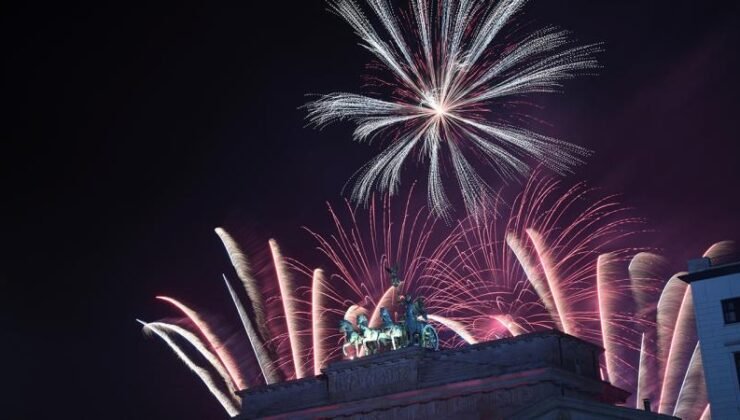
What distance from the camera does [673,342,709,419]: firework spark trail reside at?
5300 centimetres

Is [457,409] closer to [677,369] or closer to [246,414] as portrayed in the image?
[677,369]

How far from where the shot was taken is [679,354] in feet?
174

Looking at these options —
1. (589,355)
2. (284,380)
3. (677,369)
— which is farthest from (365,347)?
(677,369)

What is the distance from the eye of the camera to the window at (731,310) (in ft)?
159

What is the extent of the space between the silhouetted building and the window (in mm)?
8529

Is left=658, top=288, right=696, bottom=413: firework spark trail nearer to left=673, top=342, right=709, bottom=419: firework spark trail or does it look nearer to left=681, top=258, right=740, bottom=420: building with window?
left=673, top=342, right=709, bottom=419: firework spark trail

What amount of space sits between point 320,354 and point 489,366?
1218 cm

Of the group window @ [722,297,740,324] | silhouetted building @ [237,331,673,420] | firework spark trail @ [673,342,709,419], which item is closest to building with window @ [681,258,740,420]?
window @ [722,297,740,324]

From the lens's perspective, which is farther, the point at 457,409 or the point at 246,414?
the point at 246,414

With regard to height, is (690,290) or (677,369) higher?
(690,290)

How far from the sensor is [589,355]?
56.1m

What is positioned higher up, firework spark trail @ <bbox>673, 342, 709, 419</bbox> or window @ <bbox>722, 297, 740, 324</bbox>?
window @ <bbox>722, 297, 740, 324</bbox>

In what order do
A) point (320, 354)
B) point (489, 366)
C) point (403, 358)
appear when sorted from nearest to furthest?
point (489, 366), point (403, 358), point (320, 354)

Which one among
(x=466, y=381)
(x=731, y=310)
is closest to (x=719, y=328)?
(x=731, y=310)
